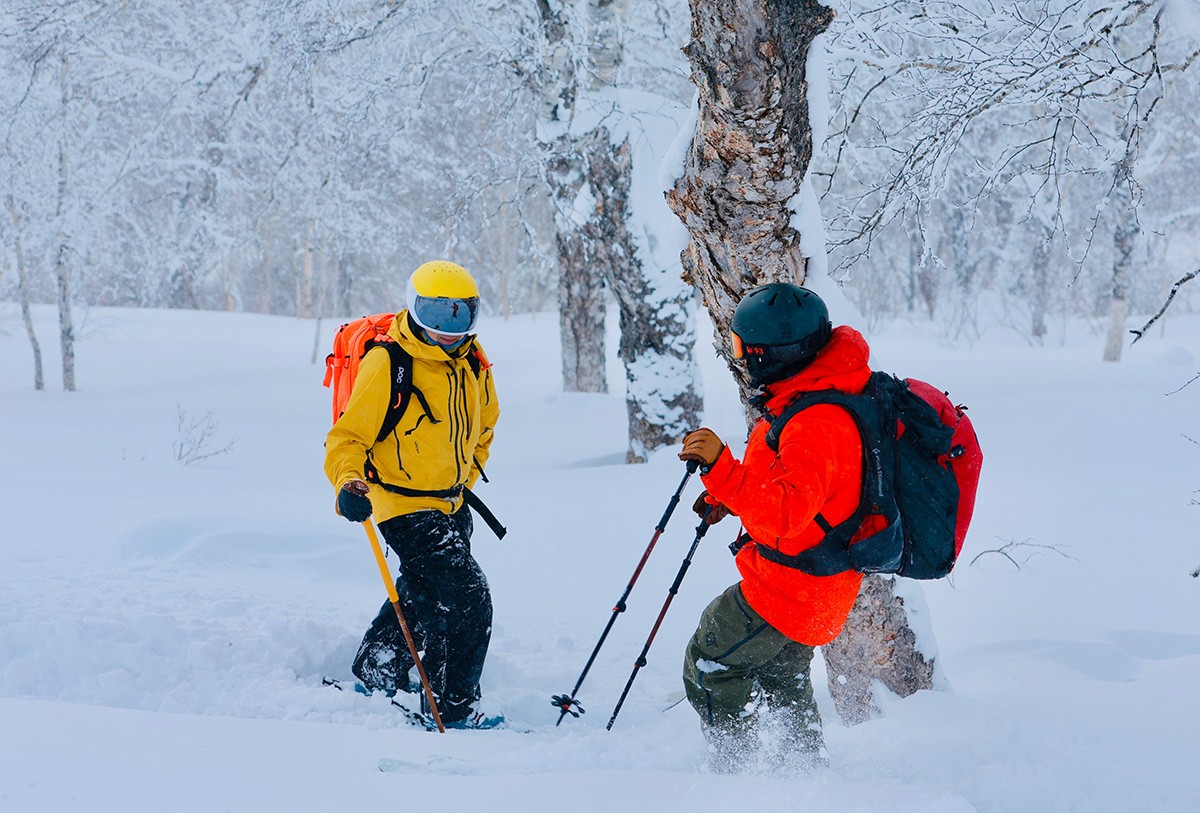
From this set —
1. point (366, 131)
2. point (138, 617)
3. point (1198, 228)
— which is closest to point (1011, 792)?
point (138, 617)

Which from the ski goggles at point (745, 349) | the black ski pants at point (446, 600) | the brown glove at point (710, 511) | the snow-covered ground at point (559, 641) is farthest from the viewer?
the black ski pants at point (446, 600)

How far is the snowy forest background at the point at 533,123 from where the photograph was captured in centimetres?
400

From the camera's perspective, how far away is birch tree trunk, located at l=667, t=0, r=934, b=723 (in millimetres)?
2861

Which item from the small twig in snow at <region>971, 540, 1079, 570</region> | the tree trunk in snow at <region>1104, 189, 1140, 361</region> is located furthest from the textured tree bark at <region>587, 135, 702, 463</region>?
the tree trunk in snow at <region>1104, 189, 1140, 361</region>

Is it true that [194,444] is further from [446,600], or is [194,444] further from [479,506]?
[446,600]

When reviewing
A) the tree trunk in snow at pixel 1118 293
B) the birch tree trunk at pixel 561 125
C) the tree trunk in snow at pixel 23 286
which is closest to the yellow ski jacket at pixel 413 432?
the birch tree trunk at pixel 561 125

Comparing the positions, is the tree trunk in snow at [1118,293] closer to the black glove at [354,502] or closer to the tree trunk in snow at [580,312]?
the tree trunk in snow at [580,312]

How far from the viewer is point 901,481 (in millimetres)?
2596

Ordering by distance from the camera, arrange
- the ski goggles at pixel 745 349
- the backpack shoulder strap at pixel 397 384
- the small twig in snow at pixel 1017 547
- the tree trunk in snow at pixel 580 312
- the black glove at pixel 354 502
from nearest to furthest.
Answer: the ski goggles at pixel 745 349 → the black glove at pixel 354 502 → the backpack shoulder strap at pixel 397 384 → the small twig in snow at pixel 1017 547 → the tree trunk in snow at pixel 580 312

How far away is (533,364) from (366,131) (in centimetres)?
532

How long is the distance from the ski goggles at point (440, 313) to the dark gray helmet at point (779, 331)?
1.29 metres

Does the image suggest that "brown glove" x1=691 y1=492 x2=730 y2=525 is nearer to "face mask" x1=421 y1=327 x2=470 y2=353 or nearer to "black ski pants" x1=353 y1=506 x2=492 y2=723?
"black ski pants" x1=353 y1=506 x2=492 y2=723

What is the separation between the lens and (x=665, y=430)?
7977 mm

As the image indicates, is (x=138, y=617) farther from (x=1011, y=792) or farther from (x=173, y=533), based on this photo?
(x=1011, y=792)
